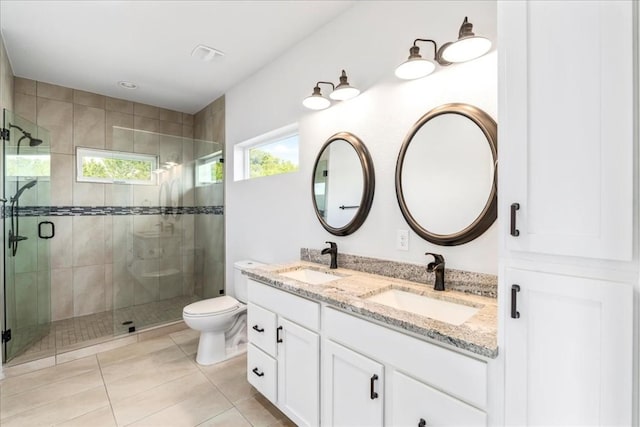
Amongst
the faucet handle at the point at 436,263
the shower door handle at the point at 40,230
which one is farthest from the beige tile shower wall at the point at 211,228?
the faucet handle at the point at 436,263

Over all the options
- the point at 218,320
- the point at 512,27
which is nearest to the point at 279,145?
the point at 218,320

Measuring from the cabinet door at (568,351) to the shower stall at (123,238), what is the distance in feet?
10.2

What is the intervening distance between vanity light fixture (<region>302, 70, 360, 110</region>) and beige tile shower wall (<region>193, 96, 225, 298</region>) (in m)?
1.73

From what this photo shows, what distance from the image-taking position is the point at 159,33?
2.29 metres

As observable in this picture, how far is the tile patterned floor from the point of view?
182cm

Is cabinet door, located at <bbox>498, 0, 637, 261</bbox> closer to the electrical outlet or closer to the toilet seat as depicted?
the electrical outlet

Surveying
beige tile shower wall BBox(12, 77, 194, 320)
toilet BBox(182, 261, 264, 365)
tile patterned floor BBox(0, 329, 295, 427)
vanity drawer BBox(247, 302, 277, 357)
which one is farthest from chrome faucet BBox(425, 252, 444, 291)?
beige tile shower wall BBox(12, 77, 194, 320)

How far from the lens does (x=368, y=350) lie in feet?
4.19

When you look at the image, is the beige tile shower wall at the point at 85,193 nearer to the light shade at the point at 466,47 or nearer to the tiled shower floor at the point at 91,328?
the tiled shower floor at the point at 91,328

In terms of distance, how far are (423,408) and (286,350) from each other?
828 mm

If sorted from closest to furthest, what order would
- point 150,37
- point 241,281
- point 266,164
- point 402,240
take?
point 402,240 < point 150,37 < point 241,281 < point 266,164

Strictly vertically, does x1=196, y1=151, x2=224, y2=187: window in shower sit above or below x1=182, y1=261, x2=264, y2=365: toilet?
above

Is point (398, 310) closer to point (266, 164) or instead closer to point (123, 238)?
point (266, 164)

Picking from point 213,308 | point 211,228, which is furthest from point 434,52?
point 211,228
